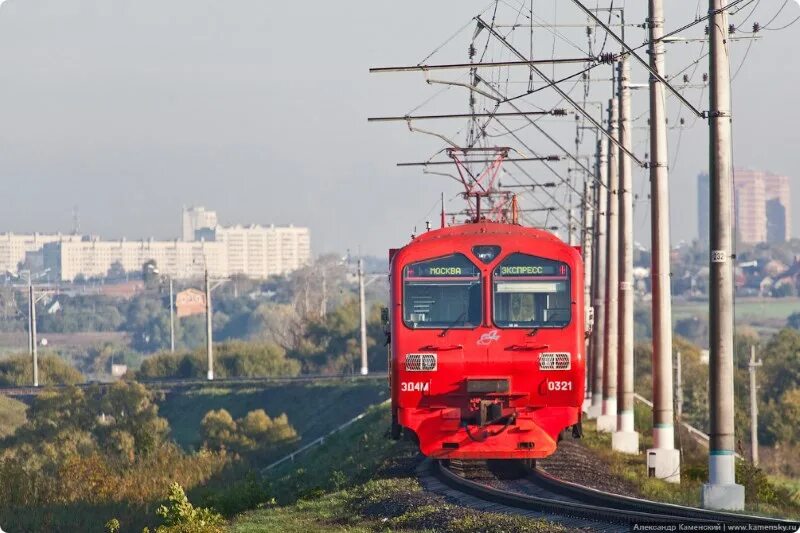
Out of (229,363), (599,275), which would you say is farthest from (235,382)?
(599,275)

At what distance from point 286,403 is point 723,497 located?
7065 cm

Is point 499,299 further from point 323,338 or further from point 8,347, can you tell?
point 8,347

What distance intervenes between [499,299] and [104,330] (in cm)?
17766

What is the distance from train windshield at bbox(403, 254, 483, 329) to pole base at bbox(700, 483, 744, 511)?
4970mm

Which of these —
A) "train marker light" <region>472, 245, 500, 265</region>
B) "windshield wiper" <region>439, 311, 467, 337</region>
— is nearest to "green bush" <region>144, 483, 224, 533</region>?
"windshield wiper" <region>439, 311, 467, 337</region>

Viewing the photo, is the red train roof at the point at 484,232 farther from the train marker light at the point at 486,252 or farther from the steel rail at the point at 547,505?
the steel rail at the point at 547,505

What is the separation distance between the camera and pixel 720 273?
19.2 meters

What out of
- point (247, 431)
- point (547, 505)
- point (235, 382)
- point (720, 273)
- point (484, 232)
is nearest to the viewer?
point (547, 505)

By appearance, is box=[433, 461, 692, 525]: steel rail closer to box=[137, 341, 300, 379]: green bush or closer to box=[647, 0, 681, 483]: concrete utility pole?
box=[647, 0, 681, 483]: concrete utility pole

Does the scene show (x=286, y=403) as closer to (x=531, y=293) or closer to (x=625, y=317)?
(x=625, y=317)

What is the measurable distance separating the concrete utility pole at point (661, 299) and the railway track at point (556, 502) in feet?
8.49

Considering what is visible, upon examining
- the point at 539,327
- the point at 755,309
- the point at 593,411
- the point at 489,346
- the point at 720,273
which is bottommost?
the point at 593,411

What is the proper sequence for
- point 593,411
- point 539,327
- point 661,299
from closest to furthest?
point 539,327
point 661,299
point 593,411

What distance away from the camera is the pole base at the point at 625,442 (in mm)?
31703
